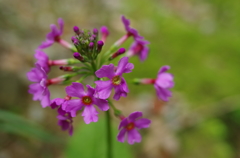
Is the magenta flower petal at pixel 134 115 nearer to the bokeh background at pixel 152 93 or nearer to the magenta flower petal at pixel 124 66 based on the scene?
the magenta flower petal at pixel 124 66

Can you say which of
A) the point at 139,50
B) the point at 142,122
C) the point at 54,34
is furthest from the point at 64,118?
the point at 139,50

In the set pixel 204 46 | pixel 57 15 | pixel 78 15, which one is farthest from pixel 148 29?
pixel 57 15

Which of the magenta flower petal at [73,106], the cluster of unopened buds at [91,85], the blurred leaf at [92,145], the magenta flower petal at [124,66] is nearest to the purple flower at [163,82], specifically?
the cluster of unopened buds at [91,85]

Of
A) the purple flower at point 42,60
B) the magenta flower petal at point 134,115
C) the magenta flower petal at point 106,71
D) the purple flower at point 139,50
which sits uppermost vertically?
the purple flower at point 139,50

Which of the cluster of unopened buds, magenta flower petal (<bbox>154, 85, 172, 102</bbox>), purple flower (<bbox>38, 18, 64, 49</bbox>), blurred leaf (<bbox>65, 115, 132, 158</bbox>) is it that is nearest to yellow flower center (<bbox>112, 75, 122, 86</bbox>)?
the cluster of unopened buds

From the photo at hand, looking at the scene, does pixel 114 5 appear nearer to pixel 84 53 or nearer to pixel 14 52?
pixel 14 52
